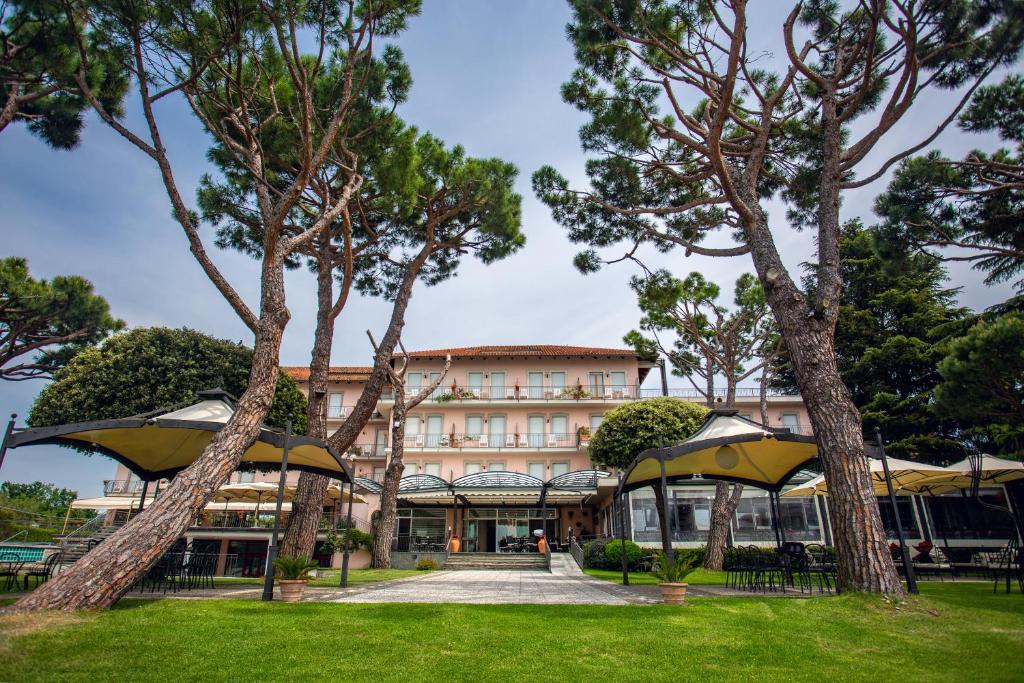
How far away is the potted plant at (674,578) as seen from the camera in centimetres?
691

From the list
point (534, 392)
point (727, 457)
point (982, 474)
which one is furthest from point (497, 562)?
point (982, 474)

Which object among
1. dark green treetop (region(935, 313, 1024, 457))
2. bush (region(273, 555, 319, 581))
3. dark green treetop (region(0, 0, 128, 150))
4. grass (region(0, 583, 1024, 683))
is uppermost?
dark green treetop (region(0, 0, 128, 150))

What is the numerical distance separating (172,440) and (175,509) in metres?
3.68

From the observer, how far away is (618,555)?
1692 cm

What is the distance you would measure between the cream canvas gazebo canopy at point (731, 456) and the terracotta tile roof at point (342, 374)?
2181 cm

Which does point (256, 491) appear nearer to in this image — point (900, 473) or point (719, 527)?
point (719, 527)

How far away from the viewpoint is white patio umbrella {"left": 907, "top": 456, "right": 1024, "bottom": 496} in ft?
37.2

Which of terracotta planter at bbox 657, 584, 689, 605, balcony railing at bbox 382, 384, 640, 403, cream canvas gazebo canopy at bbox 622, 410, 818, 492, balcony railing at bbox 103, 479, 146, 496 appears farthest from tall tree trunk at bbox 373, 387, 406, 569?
balcony railing at bbox 103, 479, 146, 496

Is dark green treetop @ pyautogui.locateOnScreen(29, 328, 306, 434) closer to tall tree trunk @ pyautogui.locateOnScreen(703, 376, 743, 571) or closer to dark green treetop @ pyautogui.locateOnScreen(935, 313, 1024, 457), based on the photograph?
tall tree trunk @ pyautogui.locateOnScreen(703, 376, 743, 571)

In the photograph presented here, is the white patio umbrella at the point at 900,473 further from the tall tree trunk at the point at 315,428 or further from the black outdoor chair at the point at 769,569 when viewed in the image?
the tall tree trunk at the point at 315,428

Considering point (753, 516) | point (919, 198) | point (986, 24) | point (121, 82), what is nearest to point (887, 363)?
point (753, 516)

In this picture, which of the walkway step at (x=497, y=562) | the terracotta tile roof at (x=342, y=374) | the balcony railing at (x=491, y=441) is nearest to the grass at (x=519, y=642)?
the walkway step at (x=497, y=562)

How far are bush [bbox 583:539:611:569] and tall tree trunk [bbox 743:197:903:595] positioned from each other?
11.9 m

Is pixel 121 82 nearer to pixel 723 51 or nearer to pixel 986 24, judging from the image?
pixel 723 51
